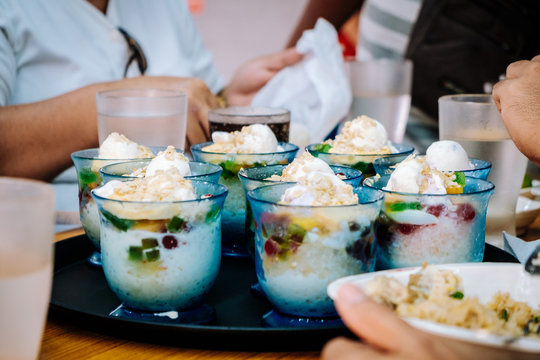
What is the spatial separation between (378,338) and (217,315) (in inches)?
17.4

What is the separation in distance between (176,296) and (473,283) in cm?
48

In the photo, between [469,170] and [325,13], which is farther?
[325,13]

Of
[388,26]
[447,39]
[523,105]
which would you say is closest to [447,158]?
[523,105]

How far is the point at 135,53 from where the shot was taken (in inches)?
97.3

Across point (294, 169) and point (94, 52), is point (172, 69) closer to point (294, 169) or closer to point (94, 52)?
point (94, 52)

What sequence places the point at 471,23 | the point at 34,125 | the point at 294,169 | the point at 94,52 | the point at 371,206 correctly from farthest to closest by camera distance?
the point at 471,23, the point at 94,52, the point at 34,125, the point at 294,169, the point at 371,206

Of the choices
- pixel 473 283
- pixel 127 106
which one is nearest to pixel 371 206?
pixel 473 283

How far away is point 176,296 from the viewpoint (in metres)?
0.98

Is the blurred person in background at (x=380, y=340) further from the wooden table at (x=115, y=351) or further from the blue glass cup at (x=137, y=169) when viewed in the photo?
the blue glass cup at (x=137, y=169)

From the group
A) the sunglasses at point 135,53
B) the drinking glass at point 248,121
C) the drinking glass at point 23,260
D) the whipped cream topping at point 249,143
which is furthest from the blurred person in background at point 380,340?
the sunglasses at point 135,53

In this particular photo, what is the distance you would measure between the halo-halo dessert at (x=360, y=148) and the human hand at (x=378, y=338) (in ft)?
2.25

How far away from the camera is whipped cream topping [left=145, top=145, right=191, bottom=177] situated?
112cm

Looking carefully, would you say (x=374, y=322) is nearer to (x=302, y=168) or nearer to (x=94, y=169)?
(x=302, y=168)

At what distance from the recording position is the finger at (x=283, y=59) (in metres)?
2.21
